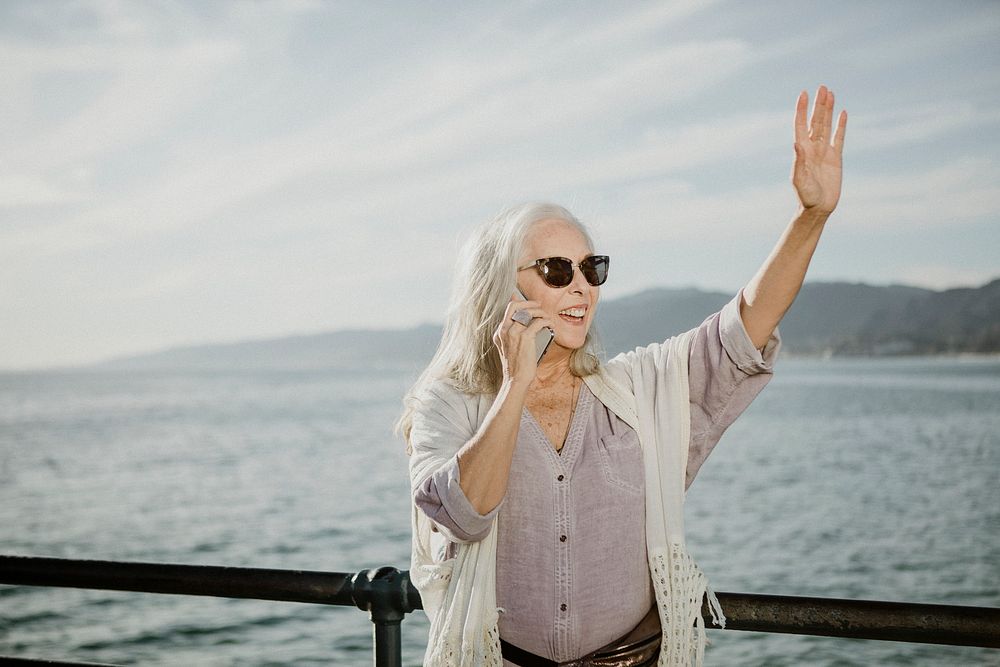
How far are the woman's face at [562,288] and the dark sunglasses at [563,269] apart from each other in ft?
0.03

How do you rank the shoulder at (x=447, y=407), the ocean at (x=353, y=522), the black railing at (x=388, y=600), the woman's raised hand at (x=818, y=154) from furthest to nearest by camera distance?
the ocean at (x=353, y=522) → the shoulder at (x=447, y=407) → the woman's raised hand at (x=818, y=154) → the black railing at (x=388, y=600)

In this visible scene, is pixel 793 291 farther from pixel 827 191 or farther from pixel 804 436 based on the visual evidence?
pixel 804 436

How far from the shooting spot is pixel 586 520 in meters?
2.17

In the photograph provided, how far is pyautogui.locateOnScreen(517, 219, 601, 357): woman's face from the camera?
2.37m

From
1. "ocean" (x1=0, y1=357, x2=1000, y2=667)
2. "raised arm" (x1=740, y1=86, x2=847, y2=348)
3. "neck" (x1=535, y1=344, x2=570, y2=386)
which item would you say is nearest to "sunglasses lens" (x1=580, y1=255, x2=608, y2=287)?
"neck" (x1=535, y1=344, x2=570, y2=386)

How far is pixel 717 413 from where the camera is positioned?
2.25 m

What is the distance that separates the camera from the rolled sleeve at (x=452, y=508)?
204cm

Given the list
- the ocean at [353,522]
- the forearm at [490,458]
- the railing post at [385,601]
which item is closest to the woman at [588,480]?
the forearm at [490,458]

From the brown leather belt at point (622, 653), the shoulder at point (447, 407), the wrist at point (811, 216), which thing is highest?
the wrist at point (811, 216)

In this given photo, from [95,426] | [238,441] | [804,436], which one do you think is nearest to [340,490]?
[238,441]

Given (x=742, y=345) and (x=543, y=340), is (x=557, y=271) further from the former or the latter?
(x=742, y=345)

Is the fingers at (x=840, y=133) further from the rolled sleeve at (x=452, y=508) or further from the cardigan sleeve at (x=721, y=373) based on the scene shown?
the rolled sleeve at (x=452, y=508)

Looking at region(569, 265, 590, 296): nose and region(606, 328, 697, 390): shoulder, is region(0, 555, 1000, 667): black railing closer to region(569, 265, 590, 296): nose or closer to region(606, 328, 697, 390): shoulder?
region(606, 328, 697, 390): shoulder

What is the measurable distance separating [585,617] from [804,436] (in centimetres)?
4691
